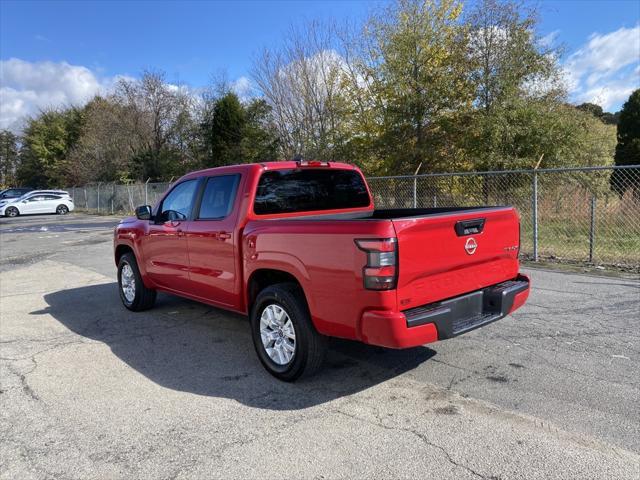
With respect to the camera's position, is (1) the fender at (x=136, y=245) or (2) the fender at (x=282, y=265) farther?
(1) the fender at (x=136, y=245)

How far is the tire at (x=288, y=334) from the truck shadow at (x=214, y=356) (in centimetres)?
15

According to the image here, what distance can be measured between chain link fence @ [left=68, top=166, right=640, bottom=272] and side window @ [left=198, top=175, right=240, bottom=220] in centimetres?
613

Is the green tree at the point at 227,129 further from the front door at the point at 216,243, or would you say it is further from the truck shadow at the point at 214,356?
the front door at the point at 216,243

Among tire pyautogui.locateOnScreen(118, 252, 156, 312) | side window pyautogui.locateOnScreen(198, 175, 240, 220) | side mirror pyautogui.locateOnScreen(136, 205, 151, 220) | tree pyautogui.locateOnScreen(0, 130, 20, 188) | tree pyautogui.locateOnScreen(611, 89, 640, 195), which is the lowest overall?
tire pyautogui.locateOnScreen(118, 252, 156, 312)

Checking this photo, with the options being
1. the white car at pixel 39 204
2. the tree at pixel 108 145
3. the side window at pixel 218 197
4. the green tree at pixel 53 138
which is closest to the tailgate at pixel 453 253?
the side window at pixel 218 197

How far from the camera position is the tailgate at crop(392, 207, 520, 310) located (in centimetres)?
333

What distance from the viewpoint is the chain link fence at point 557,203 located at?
9.30m

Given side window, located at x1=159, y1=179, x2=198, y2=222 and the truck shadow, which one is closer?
the truck shadow

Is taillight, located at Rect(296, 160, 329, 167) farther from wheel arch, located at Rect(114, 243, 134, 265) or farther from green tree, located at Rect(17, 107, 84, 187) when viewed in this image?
green tree, located at Rect(17, 107, 84, 187)

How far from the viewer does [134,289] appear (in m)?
6.61

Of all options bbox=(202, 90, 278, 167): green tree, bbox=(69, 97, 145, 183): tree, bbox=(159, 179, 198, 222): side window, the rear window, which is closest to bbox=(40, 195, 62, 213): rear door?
bbox=(69, 97, 145, 183): tree

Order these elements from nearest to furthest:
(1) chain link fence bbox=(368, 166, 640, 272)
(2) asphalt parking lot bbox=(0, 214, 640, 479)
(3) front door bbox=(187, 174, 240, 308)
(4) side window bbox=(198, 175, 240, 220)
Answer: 1. (2) asphalt parking lot bbox=(0, 214, 640, 479)
2. (3) front door bbox=(187, 174, 240, 308)
3. (4) side window bbox=(198, 175, 240, 220)
4. (1) chain link fence bbox=(368, 166, 640, 272)

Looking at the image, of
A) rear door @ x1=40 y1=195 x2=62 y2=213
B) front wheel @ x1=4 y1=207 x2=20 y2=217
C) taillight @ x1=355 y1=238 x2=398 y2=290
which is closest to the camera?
taillight @ x1=355 y1=238 x2=398 y2=290

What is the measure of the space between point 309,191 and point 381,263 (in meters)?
1.98
